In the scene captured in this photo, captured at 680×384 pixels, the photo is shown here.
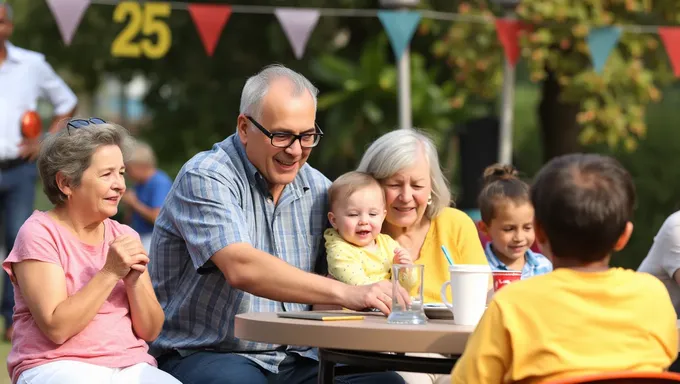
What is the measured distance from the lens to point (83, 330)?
133 inches

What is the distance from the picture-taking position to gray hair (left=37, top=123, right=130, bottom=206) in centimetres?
349

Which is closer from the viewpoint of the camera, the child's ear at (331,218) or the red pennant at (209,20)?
the child's ear at (331,218)

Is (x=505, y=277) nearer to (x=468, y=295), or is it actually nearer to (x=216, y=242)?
(x=468, y=295)

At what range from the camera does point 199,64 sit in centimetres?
1334

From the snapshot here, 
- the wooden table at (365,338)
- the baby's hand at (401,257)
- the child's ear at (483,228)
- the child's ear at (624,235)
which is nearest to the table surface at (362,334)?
the wooden table at (365,338)

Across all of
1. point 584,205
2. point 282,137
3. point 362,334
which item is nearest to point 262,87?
point 282,137

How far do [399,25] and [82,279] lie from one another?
5.93m

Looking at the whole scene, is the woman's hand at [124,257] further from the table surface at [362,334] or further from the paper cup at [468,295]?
the paper cup at [468,295]

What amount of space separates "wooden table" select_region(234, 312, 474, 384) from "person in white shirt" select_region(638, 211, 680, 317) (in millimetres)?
1336

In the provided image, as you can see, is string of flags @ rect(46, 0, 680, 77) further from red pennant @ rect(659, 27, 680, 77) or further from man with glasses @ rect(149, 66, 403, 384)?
man with glasses @ rect(149, 66, 403, 384)

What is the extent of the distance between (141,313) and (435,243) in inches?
47.0

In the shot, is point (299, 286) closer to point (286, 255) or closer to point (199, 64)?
point (286, 255)

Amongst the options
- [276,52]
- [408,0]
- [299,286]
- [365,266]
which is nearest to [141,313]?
[299,286]

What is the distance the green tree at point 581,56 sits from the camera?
35.4ft
